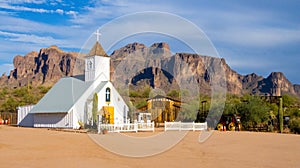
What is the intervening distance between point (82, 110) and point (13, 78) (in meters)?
118

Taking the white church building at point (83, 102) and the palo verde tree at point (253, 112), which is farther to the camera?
the palo verde tree at point (253, 112)

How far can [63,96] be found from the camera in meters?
36.0

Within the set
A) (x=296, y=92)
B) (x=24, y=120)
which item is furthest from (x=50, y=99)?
(x=296, y=92)

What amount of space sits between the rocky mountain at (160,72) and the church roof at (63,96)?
8.05m

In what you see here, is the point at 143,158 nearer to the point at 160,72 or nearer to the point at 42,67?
the point at 160,72

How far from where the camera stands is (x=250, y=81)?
421 ft

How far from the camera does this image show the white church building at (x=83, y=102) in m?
33.5

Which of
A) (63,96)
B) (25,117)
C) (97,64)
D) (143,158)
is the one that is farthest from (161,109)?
(143,158)

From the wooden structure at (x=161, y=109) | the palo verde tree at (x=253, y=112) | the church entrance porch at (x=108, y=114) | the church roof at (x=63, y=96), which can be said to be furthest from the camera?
the wooden structure at (x=161, y=109)

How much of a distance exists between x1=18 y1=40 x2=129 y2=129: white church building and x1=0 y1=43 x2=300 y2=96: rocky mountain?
7.52 m

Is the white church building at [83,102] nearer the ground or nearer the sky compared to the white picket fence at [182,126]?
nearer the sky

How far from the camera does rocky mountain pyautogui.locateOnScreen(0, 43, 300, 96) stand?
5928cm

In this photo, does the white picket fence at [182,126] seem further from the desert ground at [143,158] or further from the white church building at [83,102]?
the desert ground at [143,158]

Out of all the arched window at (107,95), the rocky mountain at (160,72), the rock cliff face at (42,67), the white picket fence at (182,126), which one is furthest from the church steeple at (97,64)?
the rock cliff face at (42,67)
